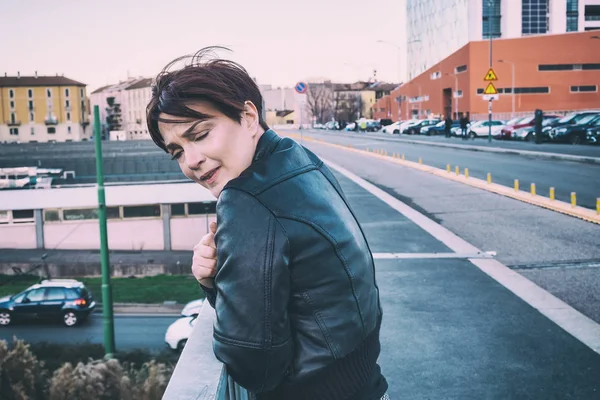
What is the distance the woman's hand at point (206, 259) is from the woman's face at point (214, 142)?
5.8 inches

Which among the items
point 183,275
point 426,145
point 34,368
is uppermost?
point 426,145

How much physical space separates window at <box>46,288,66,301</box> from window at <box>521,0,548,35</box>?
7380 centimetres

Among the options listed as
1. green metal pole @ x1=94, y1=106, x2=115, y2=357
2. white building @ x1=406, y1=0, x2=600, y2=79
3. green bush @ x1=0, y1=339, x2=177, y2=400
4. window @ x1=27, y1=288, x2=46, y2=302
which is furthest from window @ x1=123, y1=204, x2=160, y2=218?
white building @ x1=406, y1=0, x2=600, y2=79

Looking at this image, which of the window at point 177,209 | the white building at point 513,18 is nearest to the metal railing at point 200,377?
the window at point 177,209

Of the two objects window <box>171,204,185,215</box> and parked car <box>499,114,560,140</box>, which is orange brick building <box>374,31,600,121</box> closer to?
parked car <box>499,114,560,140</box>

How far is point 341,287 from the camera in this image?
5.27 ft

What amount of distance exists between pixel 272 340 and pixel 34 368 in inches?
439

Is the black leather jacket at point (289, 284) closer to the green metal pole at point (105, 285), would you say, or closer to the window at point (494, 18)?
the green metal pole at point (105, 285)

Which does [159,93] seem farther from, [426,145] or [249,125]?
[426,145]

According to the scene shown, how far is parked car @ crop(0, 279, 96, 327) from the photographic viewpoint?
24859 millimetres

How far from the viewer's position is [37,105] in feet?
264

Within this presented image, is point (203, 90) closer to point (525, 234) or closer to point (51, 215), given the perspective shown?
point (525, 234)

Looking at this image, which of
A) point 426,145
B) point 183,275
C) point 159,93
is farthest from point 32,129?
point 159,93

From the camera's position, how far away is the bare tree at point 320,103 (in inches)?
5586
